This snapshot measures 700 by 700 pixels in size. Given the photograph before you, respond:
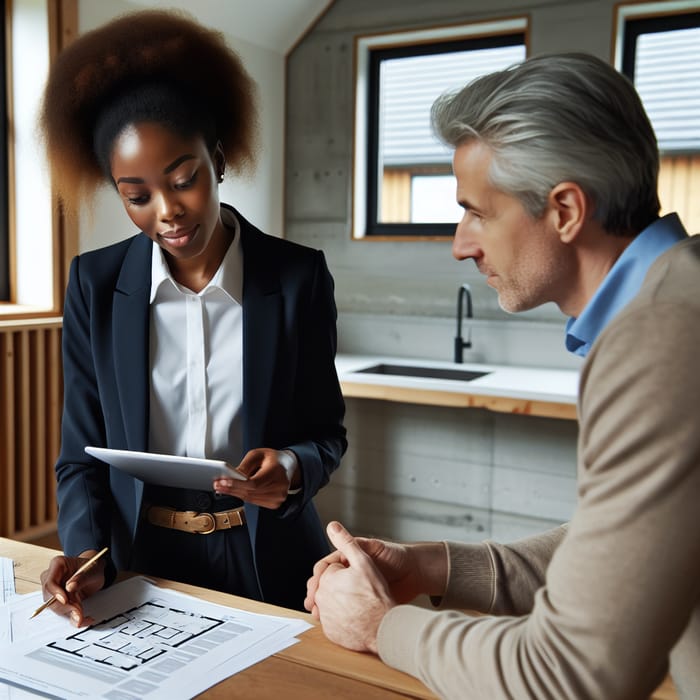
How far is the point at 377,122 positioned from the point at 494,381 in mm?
1613

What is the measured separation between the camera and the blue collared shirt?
0.90 metres

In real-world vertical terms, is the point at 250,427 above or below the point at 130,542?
above

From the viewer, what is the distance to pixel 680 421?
0.68m

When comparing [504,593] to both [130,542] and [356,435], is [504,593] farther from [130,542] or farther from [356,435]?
[356,435]

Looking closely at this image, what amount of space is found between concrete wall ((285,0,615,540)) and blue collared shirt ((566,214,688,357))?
247 centimetres

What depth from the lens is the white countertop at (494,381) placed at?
117 inches

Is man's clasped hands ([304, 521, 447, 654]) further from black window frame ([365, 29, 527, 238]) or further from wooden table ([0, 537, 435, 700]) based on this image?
black window frame ([365, 29, 527, 238])

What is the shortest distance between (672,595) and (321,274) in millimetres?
967

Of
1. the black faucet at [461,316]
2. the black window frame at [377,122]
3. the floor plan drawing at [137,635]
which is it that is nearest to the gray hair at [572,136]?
the floor plan drawing at [137,635]

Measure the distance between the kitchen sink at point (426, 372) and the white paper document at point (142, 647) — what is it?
2413 millimetres

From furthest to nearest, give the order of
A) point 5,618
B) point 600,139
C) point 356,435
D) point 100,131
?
point 356,435, point 100,131, point 5,618, point 600,139

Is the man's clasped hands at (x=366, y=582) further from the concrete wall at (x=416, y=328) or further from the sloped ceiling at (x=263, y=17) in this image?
the sloped ceiling at (x=263, y=17)

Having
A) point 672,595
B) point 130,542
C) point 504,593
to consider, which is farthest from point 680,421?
point 130,542

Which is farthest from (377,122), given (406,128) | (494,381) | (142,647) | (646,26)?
(142,647)
